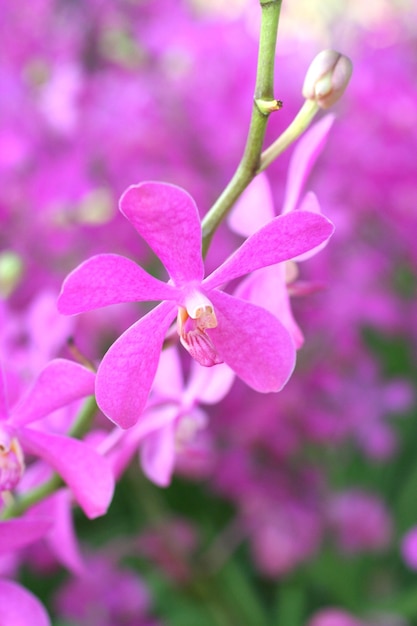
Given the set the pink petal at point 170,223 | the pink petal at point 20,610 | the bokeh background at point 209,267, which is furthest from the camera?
the bokeh background at point 209,267

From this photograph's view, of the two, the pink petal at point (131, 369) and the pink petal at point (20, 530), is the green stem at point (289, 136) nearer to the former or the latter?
the pink petal at point (131, 369)

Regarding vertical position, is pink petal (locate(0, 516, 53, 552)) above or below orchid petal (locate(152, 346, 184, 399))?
below

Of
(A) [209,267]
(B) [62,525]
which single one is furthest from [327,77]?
(A) [209,267]

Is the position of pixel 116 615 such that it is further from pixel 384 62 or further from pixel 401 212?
pixel 384 62

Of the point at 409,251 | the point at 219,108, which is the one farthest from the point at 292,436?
the point at 219,108

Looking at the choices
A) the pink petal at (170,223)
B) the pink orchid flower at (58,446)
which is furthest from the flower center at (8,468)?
the pink petal at (170,223)

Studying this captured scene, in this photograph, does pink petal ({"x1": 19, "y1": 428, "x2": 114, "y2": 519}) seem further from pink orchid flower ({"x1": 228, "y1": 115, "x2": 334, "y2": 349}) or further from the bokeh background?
the bokeh background

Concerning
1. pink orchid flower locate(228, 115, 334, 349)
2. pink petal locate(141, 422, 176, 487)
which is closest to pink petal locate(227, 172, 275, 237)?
pink orchid flower locate(228, 115, 334, 349)
